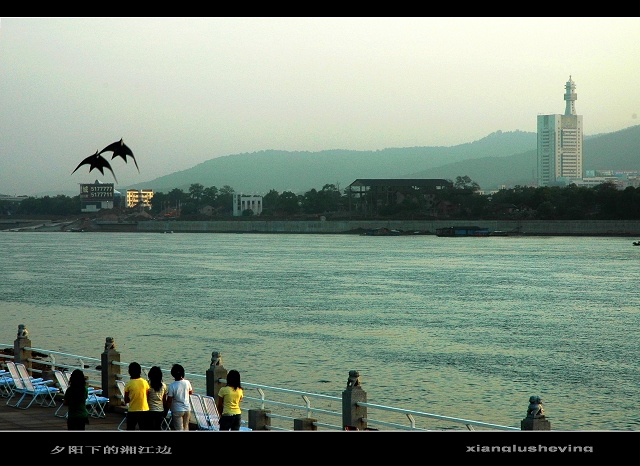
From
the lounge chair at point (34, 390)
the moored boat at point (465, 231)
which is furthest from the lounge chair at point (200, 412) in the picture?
the moored boat at point (465, 231)

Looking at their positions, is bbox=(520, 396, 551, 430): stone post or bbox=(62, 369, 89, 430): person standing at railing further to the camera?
bbox=(62, 369, 89, 430): person standing at railing

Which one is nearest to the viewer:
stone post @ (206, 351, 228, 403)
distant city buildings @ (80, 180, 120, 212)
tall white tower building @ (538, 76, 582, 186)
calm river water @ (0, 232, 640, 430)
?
stone post @ (206, 351, 228, 403)

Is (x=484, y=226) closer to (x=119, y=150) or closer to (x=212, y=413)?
(x=212, y=413)

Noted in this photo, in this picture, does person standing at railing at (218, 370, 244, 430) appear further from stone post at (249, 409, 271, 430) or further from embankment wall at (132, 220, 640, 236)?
embankment wall at (132, 220, 640, 236)

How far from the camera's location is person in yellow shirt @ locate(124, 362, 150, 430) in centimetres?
813

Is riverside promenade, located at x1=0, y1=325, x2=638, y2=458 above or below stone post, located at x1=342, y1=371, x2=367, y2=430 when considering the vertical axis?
above

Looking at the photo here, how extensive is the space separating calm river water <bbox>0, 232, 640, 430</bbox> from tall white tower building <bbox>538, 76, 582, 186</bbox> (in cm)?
7106

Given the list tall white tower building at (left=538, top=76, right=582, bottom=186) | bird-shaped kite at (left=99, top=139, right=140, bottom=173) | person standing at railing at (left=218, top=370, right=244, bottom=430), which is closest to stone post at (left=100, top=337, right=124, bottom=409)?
person standing at railing at (left=218, top=370, right=244, bottom=430)

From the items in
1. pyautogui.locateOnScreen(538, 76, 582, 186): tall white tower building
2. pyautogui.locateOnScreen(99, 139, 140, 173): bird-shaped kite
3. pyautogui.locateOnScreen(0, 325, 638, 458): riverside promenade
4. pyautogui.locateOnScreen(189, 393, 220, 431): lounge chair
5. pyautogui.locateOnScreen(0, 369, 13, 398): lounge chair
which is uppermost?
pyautogui.locateOnScreen(538, 76, 582, 186): tall white tower building

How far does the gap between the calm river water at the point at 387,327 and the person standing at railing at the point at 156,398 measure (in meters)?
13.7

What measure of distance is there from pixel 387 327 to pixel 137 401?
3130 cm

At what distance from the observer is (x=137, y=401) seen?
8.29 metres
